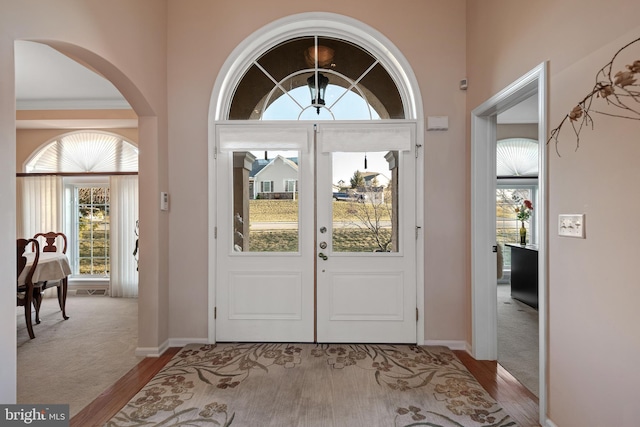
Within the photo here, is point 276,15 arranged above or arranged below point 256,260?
above

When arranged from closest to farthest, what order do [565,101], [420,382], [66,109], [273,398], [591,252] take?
[591,252] → [565,101] → [273,398] → [420,382] → [66,109]

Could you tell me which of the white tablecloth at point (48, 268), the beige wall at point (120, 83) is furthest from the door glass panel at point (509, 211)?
the white tablecloth at point (48, 268)

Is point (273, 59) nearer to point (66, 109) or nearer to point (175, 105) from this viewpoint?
point (175, 105)

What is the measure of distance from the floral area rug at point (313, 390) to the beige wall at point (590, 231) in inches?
23.5

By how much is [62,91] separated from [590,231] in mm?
6001

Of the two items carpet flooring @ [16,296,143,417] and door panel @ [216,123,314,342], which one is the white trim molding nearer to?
door panel @ [216,123,314,342]

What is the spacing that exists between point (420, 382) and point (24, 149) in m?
6.78

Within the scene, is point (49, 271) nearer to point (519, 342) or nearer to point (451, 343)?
point (451, 343)

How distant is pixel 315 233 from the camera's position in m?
3.31

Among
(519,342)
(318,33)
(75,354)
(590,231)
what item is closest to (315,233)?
(318,33)

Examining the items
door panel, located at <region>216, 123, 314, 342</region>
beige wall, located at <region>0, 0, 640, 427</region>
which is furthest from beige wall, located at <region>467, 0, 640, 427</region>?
door panel, located at <region>216, 123, 314, 342</region>

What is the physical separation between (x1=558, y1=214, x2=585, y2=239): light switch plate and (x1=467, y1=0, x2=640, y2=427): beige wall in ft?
0.10

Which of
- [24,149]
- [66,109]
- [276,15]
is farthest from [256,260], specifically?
[24,149]

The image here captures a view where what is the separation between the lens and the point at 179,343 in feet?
10.7
